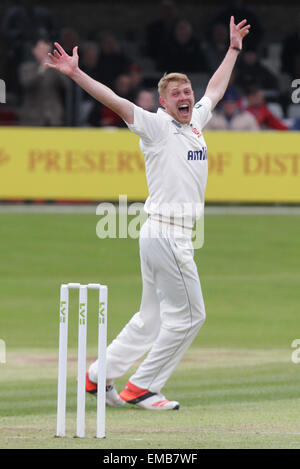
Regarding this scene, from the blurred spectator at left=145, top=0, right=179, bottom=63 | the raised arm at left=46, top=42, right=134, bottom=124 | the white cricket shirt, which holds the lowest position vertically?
the white cricket shirt

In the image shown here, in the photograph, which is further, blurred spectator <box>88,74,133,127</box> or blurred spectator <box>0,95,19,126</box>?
blurred spectator <box>0,95,19,126</box>

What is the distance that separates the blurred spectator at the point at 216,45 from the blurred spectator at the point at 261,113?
2.78 m

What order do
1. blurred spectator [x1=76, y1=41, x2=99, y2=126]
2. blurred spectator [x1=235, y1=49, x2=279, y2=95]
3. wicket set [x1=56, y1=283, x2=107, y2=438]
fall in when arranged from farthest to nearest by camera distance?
blurred spectator [x1=235, y1=49, x2=279, y2=95]
blurred spectator [x1=76, y1=41, x2=99, y2=126]
wicket set [x1=56, y1=283, x2=107, y2=438]

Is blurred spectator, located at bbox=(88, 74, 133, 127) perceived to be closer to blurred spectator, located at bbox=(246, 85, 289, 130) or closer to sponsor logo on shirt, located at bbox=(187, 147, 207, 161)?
blurred spectator, located at bbox=(246, 85, 289, 130)

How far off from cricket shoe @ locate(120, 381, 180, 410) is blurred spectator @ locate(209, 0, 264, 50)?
17244 millimetres

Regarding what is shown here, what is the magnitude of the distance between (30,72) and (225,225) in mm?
5146

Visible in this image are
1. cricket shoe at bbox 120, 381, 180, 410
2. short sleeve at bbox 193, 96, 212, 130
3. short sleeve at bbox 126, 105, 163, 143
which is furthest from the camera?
short sleeve at bbox 193, 96, 212, 130

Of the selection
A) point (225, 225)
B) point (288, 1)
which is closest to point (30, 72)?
point (225, 225)

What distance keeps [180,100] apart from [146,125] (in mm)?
389

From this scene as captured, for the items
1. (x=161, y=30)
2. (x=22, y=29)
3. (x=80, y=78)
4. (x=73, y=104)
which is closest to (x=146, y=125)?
(x=80, y=78)

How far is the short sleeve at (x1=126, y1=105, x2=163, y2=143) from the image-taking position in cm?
793

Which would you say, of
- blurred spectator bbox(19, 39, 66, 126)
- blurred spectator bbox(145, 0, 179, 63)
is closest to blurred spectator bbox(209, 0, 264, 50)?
blurred spectator bbox(145, 0, 179, 63)

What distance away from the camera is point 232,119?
70.3 ft

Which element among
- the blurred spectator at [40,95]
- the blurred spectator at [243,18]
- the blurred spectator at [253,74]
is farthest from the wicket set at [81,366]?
the blurred spectator at [243,18]
